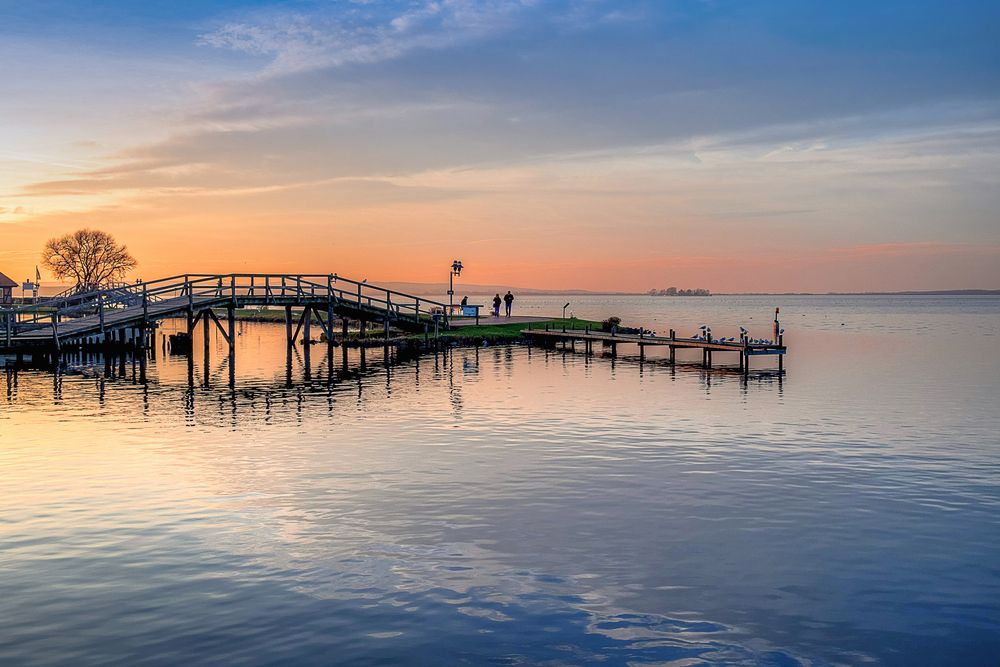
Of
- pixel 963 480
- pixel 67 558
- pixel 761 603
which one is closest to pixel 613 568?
pixel 761 603

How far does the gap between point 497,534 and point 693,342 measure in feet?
128

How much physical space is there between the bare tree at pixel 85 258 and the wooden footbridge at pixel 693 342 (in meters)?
79.1

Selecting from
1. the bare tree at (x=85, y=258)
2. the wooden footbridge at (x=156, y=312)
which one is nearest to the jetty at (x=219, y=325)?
the wooden footbridge at (x=156, y=312)

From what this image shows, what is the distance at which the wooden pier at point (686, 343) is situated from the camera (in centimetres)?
4853

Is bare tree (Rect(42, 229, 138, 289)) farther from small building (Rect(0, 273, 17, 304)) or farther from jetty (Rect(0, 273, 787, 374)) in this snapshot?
jetty (Rect(0, 273, 787, 374))

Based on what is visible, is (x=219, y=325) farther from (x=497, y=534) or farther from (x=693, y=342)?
(x=497, y=534)

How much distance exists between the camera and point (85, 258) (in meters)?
120

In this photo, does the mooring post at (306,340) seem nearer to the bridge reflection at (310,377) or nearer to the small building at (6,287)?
the bridge reflection at (310,377)

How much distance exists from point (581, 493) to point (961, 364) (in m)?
45.2

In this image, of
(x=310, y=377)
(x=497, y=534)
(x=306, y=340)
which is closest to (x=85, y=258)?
(x=306, y=340)

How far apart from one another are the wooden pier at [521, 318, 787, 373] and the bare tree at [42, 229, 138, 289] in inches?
3117

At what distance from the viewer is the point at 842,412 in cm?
3262

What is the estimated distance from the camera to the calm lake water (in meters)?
11.4

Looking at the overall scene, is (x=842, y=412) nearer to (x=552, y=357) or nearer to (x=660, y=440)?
(x=660, y=440)
